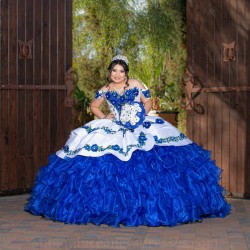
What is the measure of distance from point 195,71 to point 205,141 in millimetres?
885

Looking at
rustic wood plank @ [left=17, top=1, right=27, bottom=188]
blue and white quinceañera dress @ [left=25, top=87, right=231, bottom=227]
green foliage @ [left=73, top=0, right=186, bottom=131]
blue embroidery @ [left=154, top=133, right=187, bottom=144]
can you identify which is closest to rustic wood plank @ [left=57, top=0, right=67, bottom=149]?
rustic wood plank @ [left=17, top=1, right=27, bottom=188]

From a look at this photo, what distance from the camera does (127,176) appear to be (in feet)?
16.5

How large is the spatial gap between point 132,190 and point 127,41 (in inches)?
378

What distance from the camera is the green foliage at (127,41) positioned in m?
13.4

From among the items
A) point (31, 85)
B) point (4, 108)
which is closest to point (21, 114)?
point (4, 108)

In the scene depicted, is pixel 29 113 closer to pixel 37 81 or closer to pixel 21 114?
pixel 21 114

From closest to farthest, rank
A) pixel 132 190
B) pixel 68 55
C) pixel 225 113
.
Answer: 1. pixel 132 190
2. pixel 225 113
3. pixel 68 55

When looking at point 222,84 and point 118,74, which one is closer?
point 118,74

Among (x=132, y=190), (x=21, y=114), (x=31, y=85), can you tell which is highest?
(x=31, y=85)

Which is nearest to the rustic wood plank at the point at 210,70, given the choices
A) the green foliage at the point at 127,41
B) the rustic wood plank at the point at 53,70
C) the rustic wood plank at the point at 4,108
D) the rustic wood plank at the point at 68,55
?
the rustic wood plank at the point at 68,55

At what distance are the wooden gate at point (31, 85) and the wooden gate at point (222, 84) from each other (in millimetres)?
1635

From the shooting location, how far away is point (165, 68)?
45.6 feet

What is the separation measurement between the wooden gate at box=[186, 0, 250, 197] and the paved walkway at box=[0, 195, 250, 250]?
1.47 m

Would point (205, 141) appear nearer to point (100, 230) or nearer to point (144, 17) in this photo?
point (100, 230)
